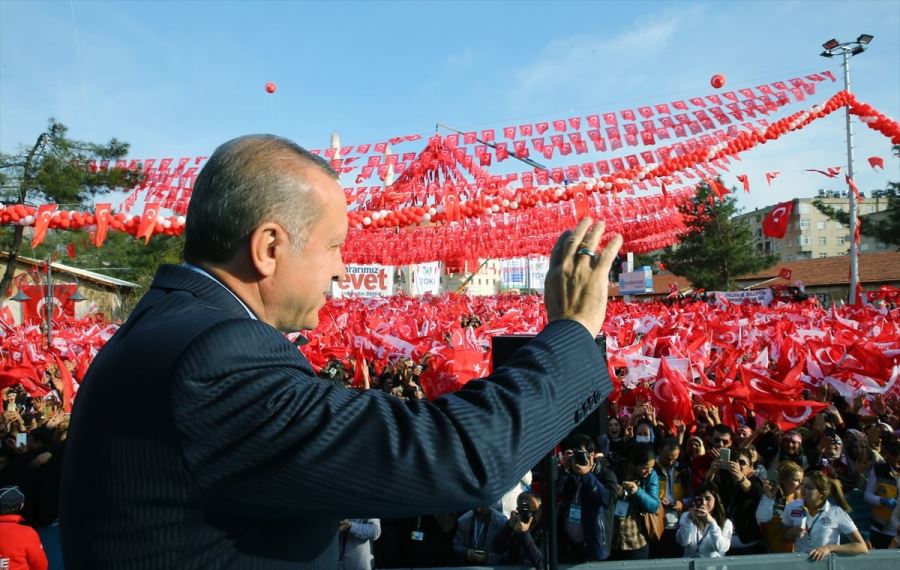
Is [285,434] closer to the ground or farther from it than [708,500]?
farther from it

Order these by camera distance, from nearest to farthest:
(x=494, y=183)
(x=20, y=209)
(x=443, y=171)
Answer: (x=20, y=209) < (x=494, y=183) < (x=443, y=171)

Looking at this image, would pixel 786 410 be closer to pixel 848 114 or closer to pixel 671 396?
pixel 671 396

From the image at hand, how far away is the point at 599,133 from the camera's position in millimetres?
16234

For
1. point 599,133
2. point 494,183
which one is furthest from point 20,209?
point 599,133

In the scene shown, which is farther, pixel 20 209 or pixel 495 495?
pixel 20 209

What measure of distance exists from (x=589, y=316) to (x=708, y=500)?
489 cm

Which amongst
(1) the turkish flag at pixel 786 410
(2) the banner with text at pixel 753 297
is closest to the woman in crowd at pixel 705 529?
(1) the turkish flag at pixel 786 410

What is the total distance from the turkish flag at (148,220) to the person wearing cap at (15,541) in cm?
1255

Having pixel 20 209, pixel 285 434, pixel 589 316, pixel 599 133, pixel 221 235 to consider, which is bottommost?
pixel 285 434

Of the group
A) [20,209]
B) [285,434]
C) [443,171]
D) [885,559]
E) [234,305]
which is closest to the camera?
[285,434]

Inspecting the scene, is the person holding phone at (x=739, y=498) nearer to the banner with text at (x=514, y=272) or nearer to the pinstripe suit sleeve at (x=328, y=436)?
the pinstripe suit sleeve at (x=328, y=436)

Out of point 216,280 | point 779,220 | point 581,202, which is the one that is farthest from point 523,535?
point 779,220

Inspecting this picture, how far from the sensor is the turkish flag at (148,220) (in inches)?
646

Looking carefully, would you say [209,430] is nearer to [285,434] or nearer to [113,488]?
[285,434]
